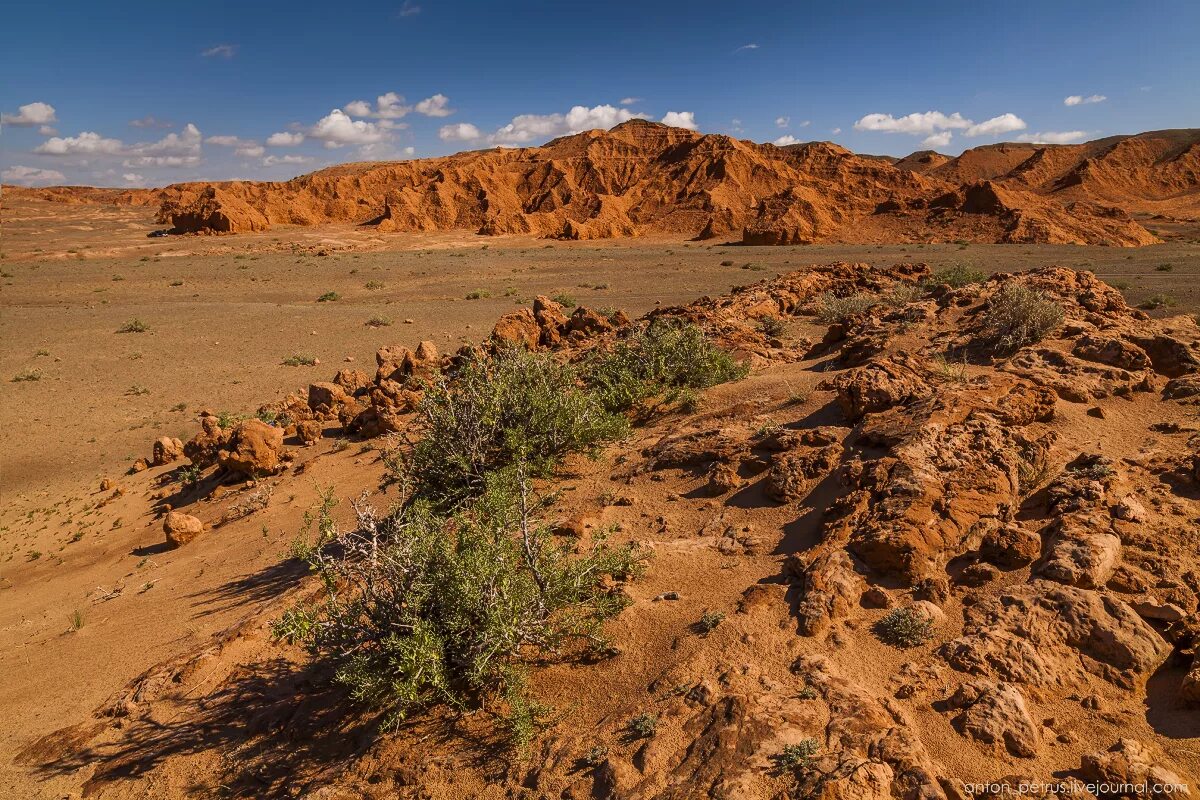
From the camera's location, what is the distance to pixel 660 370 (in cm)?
740

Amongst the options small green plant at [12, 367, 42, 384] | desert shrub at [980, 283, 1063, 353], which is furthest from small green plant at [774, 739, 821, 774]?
small green plant at [12, 367, 42, 384]

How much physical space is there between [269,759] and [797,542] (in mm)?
3352

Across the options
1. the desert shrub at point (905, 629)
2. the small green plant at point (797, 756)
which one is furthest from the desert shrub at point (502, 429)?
the small green plant at point (797, 756)

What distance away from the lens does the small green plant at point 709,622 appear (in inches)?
136

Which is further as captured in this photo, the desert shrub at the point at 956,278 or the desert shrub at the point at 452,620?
the desert shrub at the point at 956,278

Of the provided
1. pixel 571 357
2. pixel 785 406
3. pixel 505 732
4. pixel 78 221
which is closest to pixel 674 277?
pixel 571 357

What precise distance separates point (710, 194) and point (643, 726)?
50.6 metres

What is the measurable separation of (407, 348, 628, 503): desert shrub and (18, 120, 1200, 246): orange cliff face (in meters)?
35.0

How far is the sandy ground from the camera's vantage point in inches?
201

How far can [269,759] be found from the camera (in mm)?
3332

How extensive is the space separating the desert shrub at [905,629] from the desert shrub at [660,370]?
4.04 meters

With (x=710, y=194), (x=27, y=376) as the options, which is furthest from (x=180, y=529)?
(x=710, y=194)

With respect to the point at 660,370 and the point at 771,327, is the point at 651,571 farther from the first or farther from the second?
the point at 771,327

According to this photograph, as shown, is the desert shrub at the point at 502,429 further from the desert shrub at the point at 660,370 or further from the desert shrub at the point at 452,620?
the desert shrub at the point at 452,620
